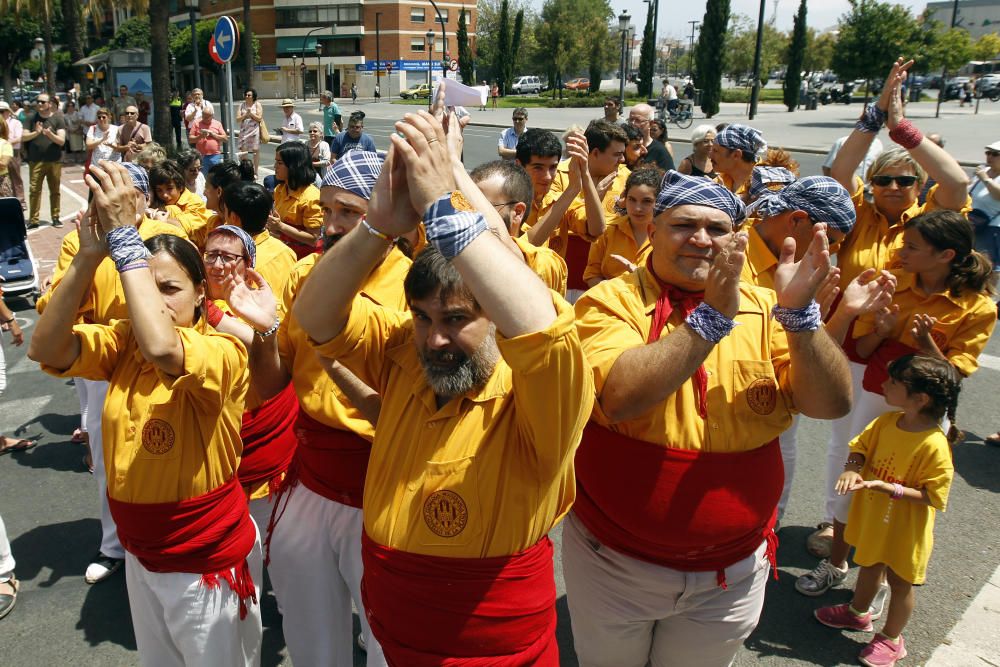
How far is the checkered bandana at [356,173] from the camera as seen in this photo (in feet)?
10.1

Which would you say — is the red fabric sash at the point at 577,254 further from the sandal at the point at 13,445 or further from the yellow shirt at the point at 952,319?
the sandal at the point at 13,445

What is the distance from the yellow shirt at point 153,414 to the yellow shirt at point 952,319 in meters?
3.24

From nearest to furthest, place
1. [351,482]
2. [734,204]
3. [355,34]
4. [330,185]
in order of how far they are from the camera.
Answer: [734,204], [351,482], [330,185], [355,34]

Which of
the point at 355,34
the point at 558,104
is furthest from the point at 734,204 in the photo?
the point at 355,34

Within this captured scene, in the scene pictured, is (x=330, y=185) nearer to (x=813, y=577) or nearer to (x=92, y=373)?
(x=92, y=373)

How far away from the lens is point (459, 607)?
2086mm

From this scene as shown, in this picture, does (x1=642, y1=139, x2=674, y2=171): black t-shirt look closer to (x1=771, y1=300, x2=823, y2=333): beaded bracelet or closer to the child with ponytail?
the child with ponytail

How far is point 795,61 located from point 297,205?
4215cm

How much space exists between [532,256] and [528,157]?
233 cm

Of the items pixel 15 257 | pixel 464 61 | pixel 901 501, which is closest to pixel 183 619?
pixel 901 501

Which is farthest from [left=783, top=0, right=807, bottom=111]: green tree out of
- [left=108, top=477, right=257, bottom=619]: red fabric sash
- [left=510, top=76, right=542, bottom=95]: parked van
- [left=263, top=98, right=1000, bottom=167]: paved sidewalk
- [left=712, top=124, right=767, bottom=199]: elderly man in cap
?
[left=108, top=477, right=257, bottom=619]: red fabric sash

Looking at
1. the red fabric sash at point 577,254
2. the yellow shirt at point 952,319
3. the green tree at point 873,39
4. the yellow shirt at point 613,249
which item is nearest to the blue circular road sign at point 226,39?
the red fabric sash at point 577,254

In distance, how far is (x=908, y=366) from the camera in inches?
143

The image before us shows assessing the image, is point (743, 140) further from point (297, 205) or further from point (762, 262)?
point (297, 205)
